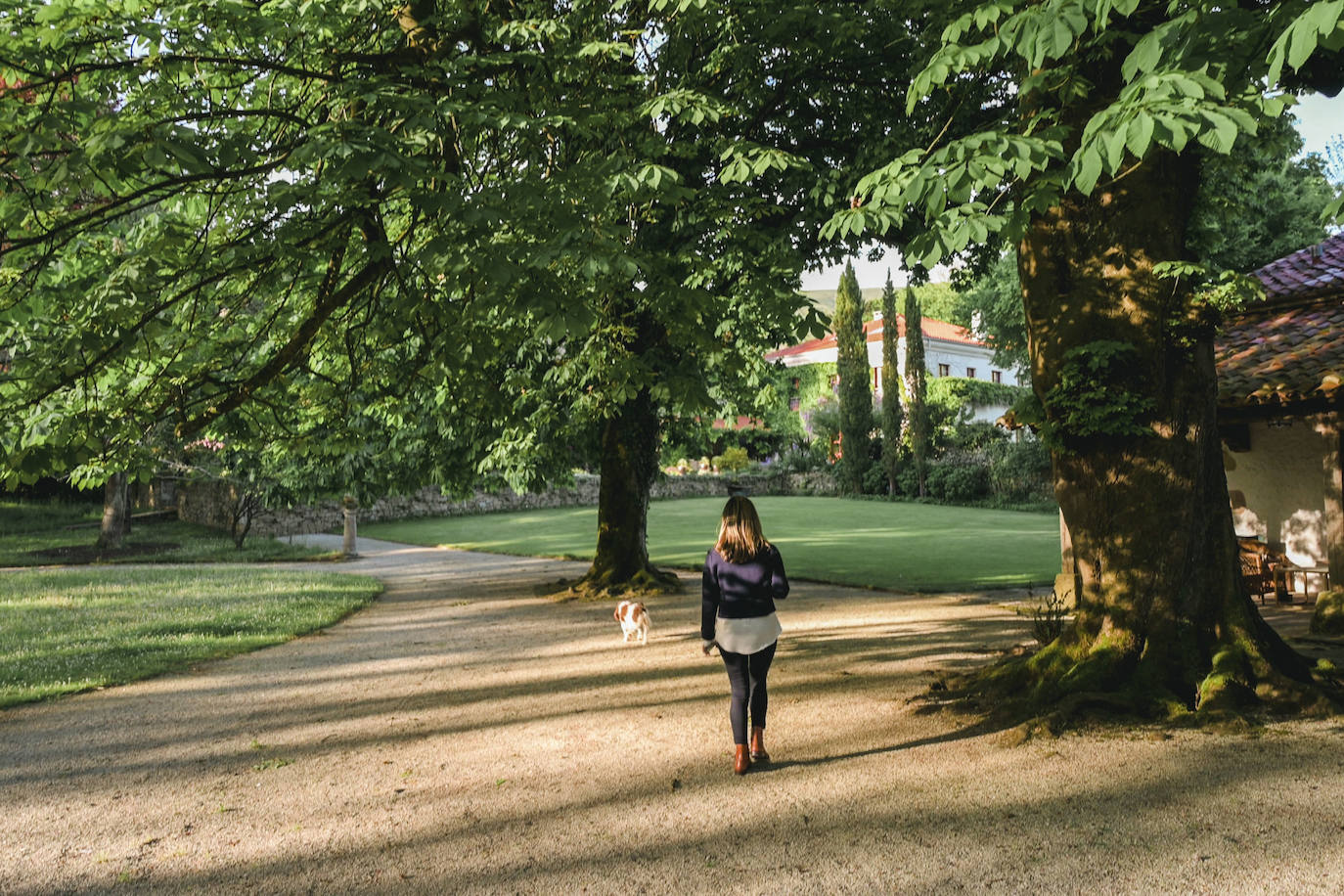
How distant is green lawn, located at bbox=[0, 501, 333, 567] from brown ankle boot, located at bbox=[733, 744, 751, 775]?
20881 mm

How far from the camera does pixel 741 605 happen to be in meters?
5.84

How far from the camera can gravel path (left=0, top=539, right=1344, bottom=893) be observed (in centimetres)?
437

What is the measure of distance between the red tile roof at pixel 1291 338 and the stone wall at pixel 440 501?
10.3 metres

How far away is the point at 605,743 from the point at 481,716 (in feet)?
4.89

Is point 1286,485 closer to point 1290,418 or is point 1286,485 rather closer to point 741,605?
point 1290,418

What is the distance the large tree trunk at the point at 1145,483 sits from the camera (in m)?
6.65

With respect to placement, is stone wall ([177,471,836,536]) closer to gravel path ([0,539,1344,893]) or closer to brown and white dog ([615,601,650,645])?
brown and white dog ([615,601,650,645])

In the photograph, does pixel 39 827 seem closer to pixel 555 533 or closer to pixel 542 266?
pixel 542 266

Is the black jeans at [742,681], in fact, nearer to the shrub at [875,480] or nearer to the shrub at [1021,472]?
the shrub at [1021,472]

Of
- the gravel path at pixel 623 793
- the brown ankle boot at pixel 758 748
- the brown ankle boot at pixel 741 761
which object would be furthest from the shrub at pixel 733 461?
the brown ankle boot at pixel 741 761

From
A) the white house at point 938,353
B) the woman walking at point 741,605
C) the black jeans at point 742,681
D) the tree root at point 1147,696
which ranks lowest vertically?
the tree root at point 1147,696

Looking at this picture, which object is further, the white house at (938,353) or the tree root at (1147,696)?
the white house at (938,353)

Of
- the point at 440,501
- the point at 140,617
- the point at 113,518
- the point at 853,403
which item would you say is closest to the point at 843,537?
the point at 140,617

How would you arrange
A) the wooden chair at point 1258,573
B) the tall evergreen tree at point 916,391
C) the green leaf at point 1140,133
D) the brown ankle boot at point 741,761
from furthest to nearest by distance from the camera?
1. the tall evergreen tree at point 916,391
2. the wooden chair at point 1258,573
3. the brown ankle boot at point 741,761
4. the green leaf at point 1140,133
